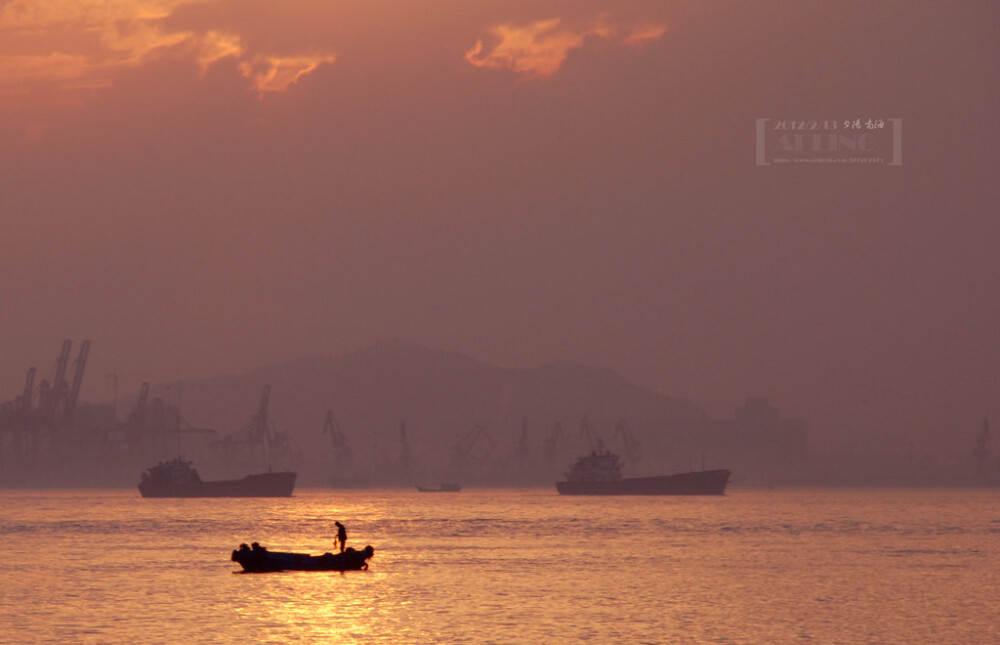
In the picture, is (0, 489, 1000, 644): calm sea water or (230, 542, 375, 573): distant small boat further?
(230, 542, 375, 573): distant small boat

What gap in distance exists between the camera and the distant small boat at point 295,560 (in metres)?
83.1

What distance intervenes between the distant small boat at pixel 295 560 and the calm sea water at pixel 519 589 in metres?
0.83

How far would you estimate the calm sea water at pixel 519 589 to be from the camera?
58219mm

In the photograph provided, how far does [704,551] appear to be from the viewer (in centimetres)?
11288

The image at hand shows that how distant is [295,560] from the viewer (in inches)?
3282

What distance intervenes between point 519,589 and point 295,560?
15555mm

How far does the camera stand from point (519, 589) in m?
76.8

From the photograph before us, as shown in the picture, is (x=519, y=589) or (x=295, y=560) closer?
(x=519, y=589)

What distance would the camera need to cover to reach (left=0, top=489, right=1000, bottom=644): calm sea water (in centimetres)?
5822

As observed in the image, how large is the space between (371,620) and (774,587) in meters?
29.3

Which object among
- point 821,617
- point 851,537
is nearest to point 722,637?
point 821,617

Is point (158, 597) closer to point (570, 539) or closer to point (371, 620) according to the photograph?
point (371, 620)

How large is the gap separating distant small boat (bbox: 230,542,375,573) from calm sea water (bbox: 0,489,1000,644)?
834 mm

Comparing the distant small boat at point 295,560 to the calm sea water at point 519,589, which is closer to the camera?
the calm sea water at point 519,589
